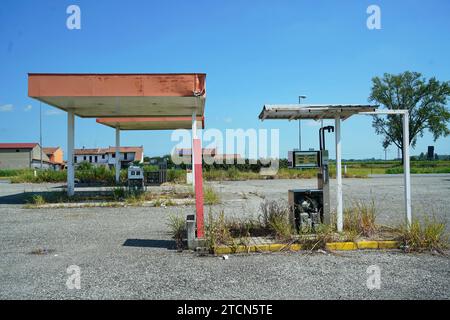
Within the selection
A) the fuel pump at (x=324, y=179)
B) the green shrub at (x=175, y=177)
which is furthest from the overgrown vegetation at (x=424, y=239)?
the green shrub at (x=175, y=177)

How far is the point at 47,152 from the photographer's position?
102m

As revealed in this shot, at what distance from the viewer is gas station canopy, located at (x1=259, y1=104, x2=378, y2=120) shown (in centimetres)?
750

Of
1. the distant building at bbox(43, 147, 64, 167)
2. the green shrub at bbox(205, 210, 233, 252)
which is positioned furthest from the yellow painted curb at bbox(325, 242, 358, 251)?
the distant building at bbox(43, 147, 64, 167)

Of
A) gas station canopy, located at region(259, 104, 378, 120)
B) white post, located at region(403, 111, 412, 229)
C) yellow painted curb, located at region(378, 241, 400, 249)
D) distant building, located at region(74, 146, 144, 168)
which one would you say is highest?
distant building, located at region(74, 146, 144, 168)

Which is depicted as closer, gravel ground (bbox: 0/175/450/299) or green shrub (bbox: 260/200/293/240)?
gravel ground (bbox: 0/175/450/299)

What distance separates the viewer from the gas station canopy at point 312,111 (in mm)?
A: 7504

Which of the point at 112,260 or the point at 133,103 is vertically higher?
the point at 133,103

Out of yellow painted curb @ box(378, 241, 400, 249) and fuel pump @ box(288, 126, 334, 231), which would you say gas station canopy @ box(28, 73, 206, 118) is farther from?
yellow painted curb @ box(378, 241, 400, 249)

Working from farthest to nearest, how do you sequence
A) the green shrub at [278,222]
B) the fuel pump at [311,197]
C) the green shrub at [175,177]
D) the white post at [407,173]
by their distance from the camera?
1. the green shrub at [175,177]
2. the fuel pump at [311,197]
3. the white post at [407,173]
4. the green shrub at [278,222]

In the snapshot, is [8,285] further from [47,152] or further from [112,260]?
[47,152]

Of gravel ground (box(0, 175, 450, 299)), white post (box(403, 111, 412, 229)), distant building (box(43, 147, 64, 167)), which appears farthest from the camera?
distant building (box(43, 147, 64, 167))

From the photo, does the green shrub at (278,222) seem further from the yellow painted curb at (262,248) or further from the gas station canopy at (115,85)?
the gas station canopy at (115,85)
